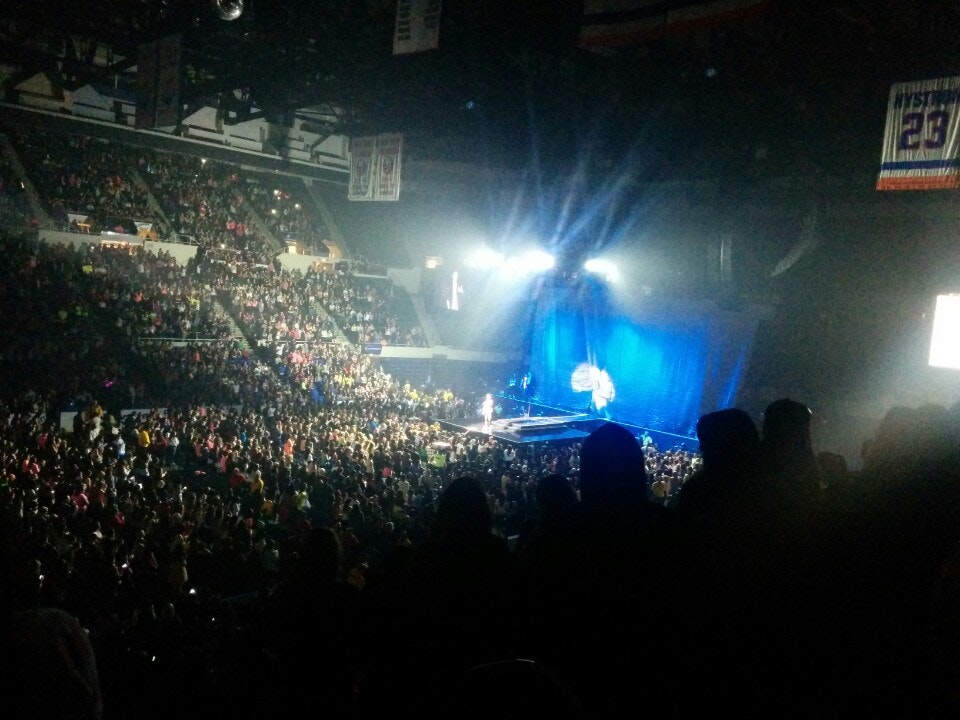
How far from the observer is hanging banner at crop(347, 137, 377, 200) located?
16375 millimetres

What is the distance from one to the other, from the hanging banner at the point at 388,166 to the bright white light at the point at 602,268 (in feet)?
27.8

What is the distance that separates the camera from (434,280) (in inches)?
1436

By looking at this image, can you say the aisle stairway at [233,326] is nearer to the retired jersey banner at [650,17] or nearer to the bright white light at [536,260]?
the bright white light at [536,260]

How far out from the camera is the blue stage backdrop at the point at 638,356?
2478 cm

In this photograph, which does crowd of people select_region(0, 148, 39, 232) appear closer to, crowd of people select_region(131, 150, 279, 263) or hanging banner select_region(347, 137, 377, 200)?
crowd of people select_region(131, 150, 279, 263)

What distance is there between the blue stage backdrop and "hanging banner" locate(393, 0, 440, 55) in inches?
676

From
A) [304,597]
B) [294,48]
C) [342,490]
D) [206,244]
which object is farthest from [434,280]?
[304,597]

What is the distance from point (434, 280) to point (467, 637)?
3448 centimetres

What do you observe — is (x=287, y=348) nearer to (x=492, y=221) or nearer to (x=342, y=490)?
(x=492, y=221)

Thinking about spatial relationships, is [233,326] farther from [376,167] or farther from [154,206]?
[376,167]

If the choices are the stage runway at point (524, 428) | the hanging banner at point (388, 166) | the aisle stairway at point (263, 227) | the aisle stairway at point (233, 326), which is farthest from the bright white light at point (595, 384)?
the hanging banner at point (388, 166)

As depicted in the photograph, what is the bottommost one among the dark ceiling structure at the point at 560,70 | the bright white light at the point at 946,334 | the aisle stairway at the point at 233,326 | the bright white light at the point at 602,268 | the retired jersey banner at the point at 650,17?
the aisle stairway at the point at 233,326

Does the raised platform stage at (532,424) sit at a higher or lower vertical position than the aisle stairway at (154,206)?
lower

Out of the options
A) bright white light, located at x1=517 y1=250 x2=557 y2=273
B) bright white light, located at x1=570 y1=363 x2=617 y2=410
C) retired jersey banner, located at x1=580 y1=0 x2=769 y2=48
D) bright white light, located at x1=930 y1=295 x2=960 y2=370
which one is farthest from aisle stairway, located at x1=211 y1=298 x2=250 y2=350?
bright white light, located at x1=930 y1=295 x2=960 y2=370
